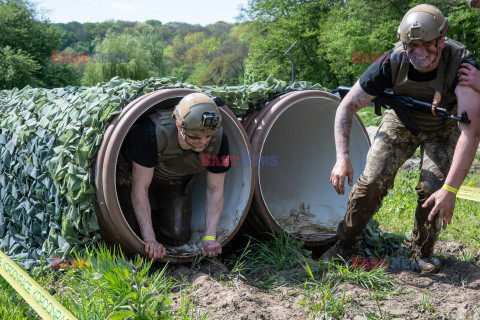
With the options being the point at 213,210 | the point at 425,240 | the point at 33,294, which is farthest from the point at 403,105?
the point at 33,294

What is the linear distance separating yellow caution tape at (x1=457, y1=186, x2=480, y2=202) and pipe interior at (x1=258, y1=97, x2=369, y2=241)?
1.37 m

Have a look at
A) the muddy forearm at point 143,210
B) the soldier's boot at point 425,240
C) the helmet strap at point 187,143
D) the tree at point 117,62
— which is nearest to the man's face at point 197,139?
the helmet strap at point 187,143

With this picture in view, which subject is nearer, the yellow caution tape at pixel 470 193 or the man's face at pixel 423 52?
the man's face at pixel 423 52

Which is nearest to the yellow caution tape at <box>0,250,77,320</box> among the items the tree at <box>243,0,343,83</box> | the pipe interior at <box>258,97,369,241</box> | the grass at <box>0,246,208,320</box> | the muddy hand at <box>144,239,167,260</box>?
the grass at <box>0,246,208,320</box>

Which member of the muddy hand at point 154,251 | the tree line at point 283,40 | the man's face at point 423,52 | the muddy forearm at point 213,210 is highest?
the tree line at point 283,40

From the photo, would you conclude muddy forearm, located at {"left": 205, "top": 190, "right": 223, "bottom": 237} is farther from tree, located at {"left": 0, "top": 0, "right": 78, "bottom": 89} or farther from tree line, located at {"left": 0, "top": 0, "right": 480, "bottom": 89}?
tree, located at {"left": 0, "top": 0, "right": 78, "bottom": 89}

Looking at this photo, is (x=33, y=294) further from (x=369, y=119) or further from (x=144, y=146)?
(x=369, y=119)

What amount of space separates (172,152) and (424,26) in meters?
1.81

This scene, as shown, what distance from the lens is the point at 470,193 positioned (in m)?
5.38

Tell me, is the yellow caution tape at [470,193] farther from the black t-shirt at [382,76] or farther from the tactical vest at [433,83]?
the black t-shirt at [382,76]

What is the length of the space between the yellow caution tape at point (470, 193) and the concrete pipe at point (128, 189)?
8.22 ft

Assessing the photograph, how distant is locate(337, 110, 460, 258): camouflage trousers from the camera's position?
11.1ft

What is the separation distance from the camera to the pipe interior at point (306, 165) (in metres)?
4.54

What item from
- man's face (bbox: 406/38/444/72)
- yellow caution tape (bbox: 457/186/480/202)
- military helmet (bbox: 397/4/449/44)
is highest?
military helmet (bbox: 397/4/449/44)
